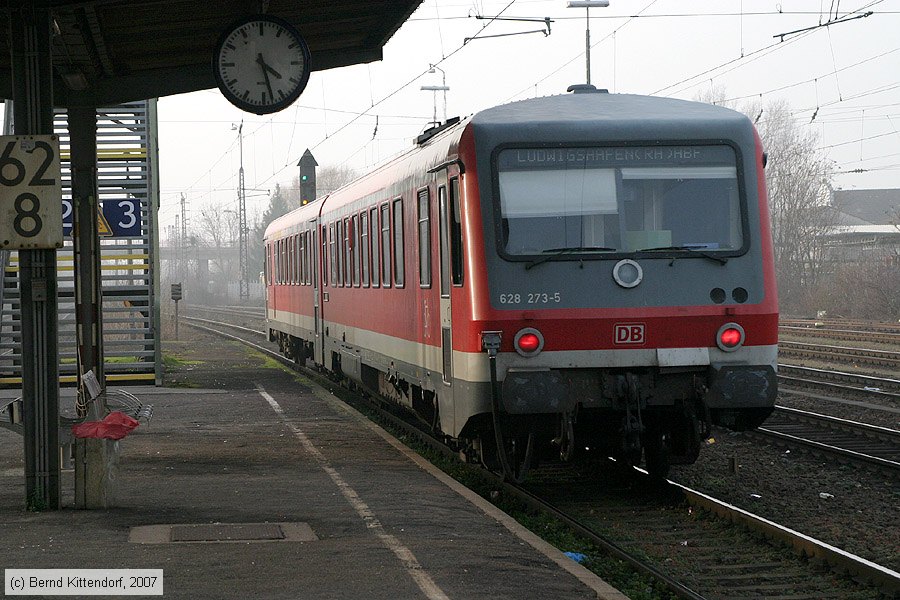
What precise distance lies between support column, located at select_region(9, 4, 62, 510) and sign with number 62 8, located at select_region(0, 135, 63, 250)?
0.21 m

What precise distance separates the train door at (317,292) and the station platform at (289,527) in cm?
599

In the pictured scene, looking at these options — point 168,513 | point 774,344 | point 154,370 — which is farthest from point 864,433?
point 154,370

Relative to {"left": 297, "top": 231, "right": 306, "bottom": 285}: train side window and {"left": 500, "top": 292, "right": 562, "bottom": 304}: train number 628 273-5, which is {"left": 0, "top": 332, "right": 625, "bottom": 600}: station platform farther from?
{"left": 297, "top": 231, "right": 306, "bottom": 285}: train side window

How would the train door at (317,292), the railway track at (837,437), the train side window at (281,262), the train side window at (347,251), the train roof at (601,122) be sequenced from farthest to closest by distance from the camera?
the train side window at (281,262) → the train door at (317,292) → the train side window at (347,251) → the railway track at (837,437) → the train roof at (601,122)

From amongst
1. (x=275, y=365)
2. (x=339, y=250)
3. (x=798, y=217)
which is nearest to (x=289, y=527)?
(x=339, y=250)

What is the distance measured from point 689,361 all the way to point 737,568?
202 centimetres

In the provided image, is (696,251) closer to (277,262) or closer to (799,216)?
(277,262)

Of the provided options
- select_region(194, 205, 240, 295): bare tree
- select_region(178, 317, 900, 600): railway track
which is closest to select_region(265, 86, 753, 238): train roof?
select_region(178, 317, 900, 600): railway track

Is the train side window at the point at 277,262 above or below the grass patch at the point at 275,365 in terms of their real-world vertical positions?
above

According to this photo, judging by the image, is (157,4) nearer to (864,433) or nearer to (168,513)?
(168,513)

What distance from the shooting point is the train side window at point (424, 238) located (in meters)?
11.7

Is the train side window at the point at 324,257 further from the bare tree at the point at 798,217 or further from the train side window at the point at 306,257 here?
the bare tree at the point at 798,217

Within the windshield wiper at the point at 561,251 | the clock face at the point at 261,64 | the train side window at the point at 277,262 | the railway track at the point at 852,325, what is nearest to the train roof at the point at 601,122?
the windshield wiper at the point at 561,251

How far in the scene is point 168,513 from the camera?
29.9 feet
